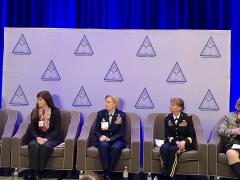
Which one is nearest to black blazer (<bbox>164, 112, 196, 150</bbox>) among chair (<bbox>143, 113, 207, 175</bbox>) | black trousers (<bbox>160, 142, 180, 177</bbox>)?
chair (<bbox>143, 113, 207, 175</bbox>)

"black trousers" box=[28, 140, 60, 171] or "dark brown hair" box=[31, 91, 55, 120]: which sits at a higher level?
"dark brown hair" box=[31, 91, 55, 120]

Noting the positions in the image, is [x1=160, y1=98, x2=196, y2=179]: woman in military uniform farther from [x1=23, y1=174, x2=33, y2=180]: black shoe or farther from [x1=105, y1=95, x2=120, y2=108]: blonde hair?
[x1=23, y1=174, x2=33, y2=180]: black shoe

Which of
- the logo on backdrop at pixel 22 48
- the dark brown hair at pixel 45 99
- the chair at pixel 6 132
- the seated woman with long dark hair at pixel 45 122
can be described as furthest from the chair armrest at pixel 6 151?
the logo on backdrop at pixel 22 48

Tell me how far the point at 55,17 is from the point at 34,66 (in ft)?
2.92

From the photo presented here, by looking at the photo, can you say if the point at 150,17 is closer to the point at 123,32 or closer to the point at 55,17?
the point at 123,32

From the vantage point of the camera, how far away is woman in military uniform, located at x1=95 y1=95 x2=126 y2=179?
5.55 metres

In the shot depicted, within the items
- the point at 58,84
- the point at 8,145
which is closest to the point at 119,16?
the point at 58,84

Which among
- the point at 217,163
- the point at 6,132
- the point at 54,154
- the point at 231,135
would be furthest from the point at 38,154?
the point at 231,135

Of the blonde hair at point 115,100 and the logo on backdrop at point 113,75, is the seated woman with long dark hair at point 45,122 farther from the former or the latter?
the logo on backdrop at point 113,75

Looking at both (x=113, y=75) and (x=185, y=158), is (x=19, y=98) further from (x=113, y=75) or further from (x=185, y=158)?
(x=185, y=158)

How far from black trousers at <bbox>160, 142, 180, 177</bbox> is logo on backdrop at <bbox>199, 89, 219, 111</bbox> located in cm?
108

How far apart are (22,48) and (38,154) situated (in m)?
1.88

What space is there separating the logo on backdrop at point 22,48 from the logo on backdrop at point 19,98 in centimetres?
54

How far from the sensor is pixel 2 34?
6859mm
